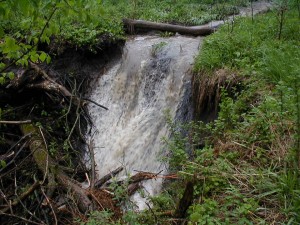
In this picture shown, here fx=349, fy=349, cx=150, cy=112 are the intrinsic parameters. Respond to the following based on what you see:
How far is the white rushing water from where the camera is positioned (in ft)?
18.9

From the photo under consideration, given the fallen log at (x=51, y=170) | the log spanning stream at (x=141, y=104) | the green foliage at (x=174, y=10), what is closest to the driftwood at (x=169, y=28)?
the green foliage at (x=174, y=10)

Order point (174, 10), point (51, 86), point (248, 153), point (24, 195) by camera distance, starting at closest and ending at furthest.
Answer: point (248, 153) < point (24, 195) < point (51, 86) < point (174, 10)

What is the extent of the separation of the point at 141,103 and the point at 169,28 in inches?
127

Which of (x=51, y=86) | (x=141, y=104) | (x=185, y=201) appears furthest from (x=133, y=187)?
(x=51, y=86)

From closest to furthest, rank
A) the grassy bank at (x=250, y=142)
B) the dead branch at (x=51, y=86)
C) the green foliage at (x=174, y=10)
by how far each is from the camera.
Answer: the grassy bank at (x=250, y=142)
the dead branch at (x=51, y=86)
the green foliage at (x=174, y=10)

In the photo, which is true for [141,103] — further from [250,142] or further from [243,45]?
[250,142]

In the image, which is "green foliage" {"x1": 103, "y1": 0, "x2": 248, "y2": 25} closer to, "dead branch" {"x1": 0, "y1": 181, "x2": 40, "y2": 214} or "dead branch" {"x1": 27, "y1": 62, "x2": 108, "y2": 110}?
"dead branch" {"x1": 27, "y1": 62, "x2": 108, "y2": 110}

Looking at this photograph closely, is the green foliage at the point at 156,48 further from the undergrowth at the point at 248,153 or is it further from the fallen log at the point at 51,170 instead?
the fallen log at the point at 51,170

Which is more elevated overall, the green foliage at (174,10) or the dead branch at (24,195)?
the green foliage at (174,10)

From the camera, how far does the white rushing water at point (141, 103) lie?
577 centimetres

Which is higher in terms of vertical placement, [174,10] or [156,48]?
[156,48]

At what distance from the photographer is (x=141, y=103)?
664cm

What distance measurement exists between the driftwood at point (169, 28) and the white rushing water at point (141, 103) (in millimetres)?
763

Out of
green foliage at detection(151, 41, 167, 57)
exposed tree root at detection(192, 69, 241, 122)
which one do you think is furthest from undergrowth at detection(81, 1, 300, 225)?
green foliage at detection(151, 41, 167, 57)
